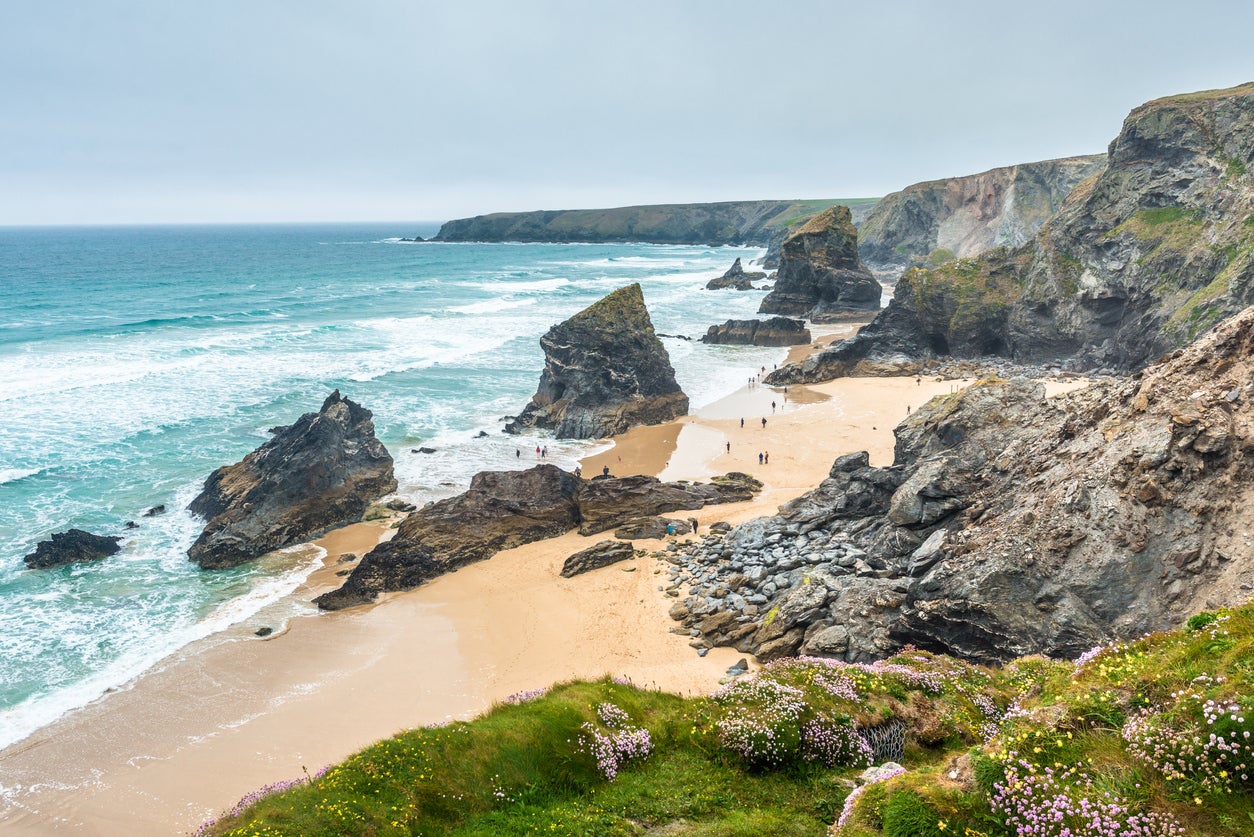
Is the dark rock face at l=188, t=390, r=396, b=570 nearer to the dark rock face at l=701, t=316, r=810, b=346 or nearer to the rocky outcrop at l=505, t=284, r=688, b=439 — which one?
the rocky outcrop at l=505, t=284, r=688, b=439

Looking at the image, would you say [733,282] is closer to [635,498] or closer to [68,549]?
[635,498]

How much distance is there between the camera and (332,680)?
20.5 m

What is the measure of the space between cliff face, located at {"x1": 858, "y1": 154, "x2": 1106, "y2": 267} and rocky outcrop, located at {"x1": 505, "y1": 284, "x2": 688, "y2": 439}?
70513 mm

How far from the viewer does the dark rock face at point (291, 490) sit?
28.5 m

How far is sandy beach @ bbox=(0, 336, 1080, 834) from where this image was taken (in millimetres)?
16359

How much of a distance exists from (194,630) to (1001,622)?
23885 mm

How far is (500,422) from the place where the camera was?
4569 centimetres

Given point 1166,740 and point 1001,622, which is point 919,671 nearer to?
point 1001,622

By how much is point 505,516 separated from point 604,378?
17879 millimetres

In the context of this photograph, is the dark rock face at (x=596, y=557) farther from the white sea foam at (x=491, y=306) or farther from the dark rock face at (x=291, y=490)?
the white sea foam at (x=491, y=306)

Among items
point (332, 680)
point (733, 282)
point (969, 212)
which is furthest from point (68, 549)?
point (969, 212)

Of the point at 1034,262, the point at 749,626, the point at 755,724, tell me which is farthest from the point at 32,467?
the point at 1034,262

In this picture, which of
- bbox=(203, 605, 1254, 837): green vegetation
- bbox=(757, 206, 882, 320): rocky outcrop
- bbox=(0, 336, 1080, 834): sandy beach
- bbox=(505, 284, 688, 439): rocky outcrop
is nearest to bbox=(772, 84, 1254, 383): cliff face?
bbox=(505, 284, 688, 439): rocky outcrop

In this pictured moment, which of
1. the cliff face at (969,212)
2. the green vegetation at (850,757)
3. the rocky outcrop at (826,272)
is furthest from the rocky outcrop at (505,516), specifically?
the cliff face at (969,212)
